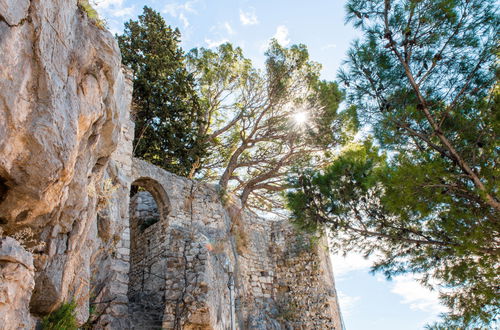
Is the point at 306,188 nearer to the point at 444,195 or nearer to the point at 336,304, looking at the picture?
the point at 444,195

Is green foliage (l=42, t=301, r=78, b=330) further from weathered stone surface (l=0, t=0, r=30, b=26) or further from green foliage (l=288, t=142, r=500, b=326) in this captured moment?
green foliage (l=288, t=142, r=500, b=326)

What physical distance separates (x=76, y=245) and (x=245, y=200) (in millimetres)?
7534

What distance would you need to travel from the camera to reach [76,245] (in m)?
4.39

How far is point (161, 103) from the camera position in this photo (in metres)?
11.4

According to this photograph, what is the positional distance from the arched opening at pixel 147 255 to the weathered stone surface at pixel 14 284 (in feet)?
13.8

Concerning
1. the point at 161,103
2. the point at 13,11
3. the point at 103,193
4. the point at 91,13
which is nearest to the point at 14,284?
the point at 13,11

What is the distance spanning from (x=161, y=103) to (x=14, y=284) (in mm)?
8898

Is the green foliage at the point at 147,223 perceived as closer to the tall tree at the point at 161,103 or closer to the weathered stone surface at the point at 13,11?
the tall tree at the point at 161,103

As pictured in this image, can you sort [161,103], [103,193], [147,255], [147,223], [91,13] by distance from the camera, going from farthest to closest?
1. [161,103]
2. [147,223]
3. [147,255]
4. [103,193]
5. [91,13]

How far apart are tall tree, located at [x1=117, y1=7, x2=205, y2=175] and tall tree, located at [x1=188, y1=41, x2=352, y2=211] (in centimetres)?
80

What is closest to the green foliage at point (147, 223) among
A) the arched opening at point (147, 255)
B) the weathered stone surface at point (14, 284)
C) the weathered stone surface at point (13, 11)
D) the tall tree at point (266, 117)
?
the arched opening at point (147, 255)

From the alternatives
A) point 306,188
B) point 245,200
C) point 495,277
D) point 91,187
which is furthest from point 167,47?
point 495,277

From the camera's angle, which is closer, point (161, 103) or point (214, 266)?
point (214, 266)

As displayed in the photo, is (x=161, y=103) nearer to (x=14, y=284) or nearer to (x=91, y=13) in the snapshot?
(x=91, y=13)
